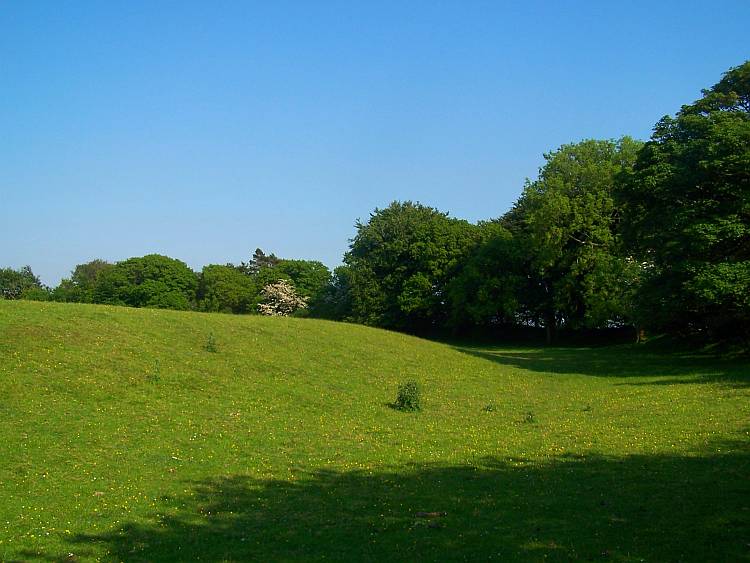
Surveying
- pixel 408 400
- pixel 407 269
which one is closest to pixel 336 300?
pixel 407 269

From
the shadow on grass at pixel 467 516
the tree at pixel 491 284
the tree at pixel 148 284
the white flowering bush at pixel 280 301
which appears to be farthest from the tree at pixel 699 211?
the tree at pixel 148 284

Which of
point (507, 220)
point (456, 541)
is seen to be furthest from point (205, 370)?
point (507, 220)

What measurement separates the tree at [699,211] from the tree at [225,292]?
270 ft

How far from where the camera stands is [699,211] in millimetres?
36750

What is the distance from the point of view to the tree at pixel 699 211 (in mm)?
34781

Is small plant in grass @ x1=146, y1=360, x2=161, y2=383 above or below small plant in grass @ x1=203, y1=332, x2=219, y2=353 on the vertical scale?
below

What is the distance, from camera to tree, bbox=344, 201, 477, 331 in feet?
273

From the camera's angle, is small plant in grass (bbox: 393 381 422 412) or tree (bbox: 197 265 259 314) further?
tree (bbox: 197 265 259 314)

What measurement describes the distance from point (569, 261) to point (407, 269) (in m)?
22.7

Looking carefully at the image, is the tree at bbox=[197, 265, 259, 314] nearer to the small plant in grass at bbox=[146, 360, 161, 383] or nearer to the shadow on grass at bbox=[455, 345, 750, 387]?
the shadow on grass at bbox=[455, 345, 750, 387]

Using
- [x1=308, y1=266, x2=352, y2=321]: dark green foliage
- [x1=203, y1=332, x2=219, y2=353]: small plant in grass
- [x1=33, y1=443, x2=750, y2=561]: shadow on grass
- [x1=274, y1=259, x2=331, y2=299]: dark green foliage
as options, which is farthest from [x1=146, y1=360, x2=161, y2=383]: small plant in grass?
[x1=274, y1=259, x2=331, y2=299]: dark green foliage

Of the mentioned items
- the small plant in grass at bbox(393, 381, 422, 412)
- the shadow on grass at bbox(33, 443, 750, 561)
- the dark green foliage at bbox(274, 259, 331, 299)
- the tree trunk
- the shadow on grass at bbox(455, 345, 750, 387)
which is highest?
the dark green foliage at bbox(274, 259, 331, 299)

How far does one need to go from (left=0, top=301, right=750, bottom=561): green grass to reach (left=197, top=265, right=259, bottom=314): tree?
261ft

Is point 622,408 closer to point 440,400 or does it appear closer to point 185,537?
point 440,400
